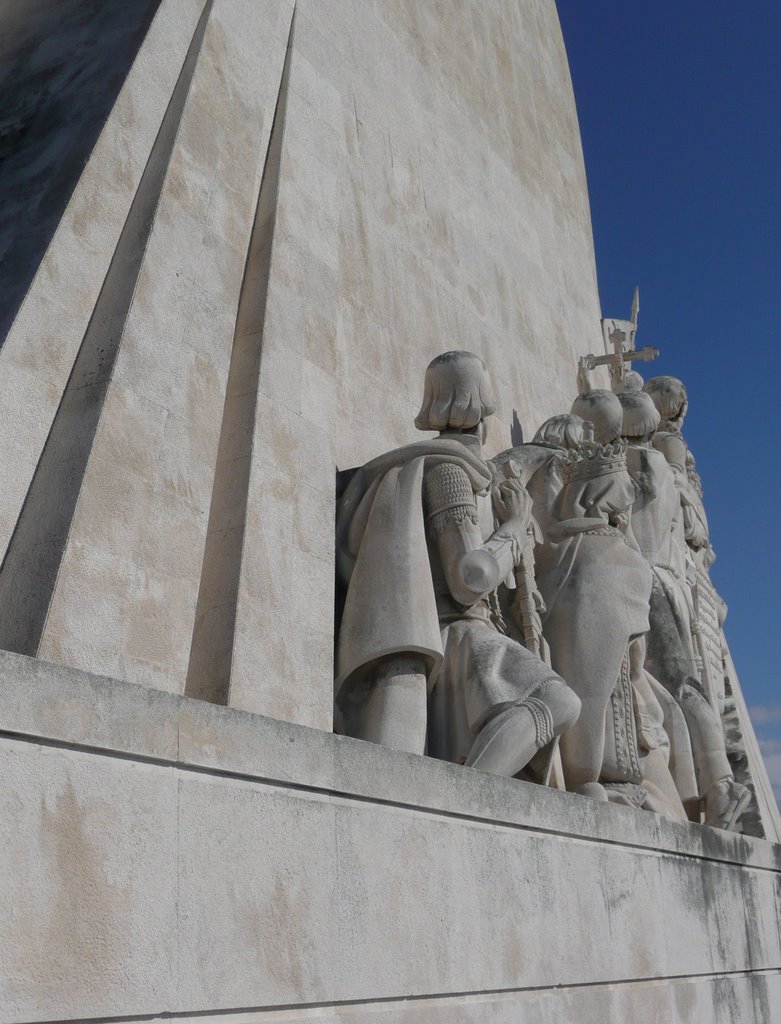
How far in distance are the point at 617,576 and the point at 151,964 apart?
3945 mm

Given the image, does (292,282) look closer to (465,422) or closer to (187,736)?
(465,422)

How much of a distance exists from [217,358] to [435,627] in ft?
4.25

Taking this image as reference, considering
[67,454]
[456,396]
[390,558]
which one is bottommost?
[67,454]

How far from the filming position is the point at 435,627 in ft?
15.8

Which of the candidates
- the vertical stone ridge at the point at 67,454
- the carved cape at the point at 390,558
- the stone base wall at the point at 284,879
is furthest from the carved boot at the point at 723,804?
the vertical stone ridge at the point at 67,454

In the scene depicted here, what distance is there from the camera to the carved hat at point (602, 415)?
25.0 ft

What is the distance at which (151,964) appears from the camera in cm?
286

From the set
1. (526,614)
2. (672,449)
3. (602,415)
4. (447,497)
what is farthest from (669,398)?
(447,497)

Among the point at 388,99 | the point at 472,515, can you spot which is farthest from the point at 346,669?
the point at 388,99

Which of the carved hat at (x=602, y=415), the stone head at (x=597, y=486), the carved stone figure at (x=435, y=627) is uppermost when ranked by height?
the carved hat at (x=602, y=415)

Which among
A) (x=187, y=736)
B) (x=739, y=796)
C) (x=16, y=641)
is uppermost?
(x=739, y=796)

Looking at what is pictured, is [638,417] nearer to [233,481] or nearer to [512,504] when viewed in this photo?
[512,504]

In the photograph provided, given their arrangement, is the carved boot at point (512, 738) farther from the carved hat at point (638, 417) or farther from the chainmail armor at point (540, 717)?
the carved hat at point (638, 417)

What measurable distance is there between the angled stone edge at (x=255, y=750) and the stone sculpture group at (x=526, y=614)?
316mm
